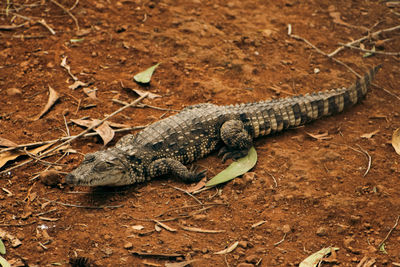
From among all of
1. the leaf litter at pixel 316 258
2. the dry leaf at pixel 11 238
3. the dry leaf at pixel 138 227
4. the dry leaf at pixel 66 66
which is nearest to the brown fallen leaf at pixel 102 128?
the dry leaf at pixel 66 66

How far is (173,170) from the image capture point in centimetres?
495

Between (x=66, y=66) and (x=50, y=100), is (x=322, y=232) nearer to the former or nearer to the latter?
(x=50, y=100)

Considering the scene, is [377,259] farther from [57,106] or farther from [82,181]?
[57,106]

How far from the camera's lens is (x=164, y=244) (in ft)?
13.3

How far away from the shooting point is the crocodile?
15.6 feet

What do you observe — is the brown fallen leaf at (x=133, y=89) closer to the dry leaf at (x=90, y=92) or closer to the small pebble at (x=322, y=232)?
the dry leaf at (x=90, y=92)

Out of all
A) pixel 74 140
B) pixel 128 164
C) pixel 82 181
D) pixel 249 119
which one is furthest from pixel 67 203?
pixel 249 119

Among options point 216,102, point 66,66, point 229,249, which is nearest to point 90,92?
point 66,66

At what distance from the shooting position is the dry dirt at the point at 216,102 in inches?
161

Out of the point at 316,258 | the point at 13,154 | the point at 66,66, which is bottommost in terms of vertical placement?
the point at 316,258

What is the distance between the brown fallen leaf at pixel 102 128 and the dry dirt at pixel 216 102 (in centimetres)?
14

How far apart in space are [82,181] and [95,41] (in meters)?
3.39

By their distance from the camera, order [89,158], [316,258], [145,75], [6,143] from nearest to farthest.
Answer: [316,258], [89,158], [6,143], [145,75]

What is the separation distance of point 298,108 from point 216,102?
122 cm
